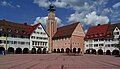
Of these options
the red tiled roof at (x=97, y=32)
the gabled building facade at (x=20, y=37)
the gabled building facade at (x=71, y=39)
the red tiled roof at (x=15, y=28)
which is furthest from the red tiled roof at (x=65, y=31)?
the red tiled roof at (x=15, y=28)

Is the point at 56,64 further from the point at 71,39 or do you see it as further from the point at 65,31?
the point at 65,31

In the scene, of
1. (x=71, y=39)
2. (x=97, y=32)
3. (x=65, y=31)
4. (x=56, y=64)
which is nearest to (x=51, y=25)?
(x=65, y=31)

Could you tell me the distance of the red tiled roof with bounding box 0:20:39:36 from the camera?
79312 millimetres

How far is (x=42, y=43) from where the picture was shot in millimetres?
91562

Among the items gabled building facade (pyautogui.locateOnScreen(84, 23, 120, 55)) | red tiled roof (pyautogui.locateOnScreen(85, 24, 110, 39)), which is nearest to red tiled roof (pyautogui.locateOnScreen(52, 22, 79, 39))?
red tiled roof (pyautogui.locateOnScreen(85, 24, 110, 39))

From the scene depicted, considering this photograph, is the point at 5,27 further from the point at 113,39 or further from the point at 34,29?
the point at 113,39

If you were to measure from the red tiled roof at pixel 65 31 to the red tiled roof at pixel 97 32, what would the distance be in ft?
24.8

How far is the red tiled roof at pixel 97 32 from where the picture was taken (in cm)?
8856

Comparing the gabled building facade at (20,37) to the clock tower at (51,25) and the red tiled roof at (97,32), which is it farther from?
the red tiled roof at (97,32)

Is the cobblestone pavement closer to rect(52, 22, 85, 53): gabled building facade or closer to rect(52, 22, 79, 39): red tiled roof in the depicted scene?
rect(52, 22, 85, 53): gabled building facade

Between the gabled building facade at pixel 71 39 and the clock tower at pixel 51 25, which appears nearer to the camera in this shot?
the gabled building facade at pixel 71 39

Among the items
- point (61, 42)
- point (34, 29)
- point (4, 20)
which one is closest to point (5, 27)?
point (4, 20)

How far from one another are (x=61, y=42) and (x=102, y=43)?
1784cm

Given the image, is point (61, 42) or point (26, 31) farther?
point (61, 42)
